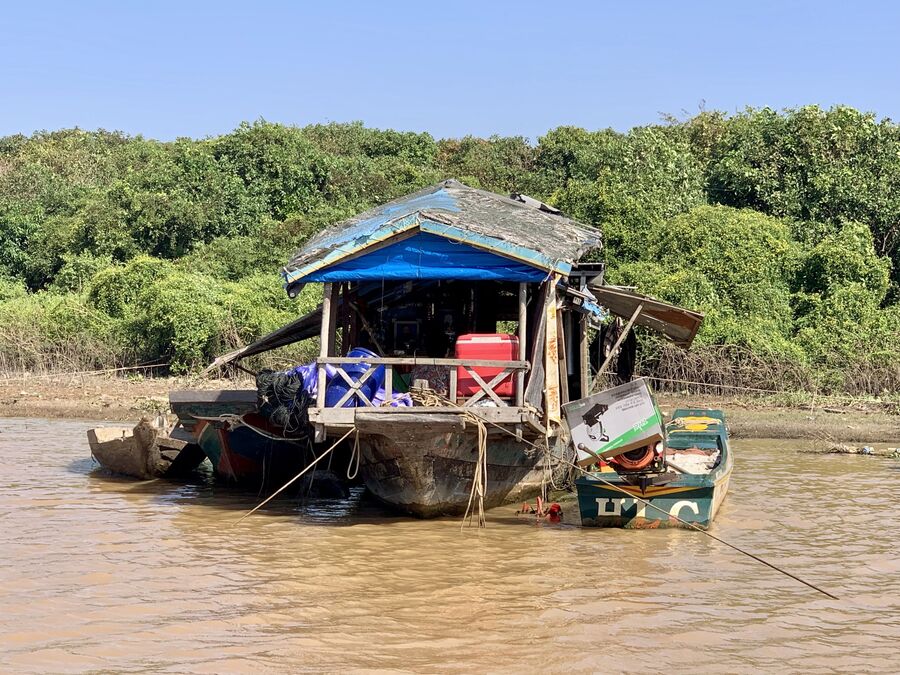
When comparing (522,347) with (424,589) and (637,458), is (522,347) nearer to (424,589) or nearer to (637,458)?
(637,458)

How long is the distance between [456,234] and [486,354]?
3.87 ft

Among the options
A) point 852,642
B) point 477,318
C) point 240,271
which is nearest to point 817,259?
point 477,318

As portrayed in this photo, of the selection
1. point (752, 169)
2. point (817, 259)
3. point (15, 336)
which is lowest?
point (15, 336)

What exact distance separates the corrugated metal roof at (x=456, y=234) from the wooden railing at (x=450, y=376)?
3.23 ft

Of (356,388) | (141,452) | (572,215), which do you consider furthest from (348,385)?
(572,215)

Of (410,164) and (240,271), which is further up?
(410,164)

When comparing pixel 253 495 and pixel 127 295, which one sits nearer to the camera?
pixel 253 495

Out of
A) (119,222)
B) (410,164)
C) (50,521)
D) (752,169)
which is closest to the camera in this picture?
(50,521)

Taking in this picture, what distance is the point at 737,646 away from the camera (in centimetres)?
645

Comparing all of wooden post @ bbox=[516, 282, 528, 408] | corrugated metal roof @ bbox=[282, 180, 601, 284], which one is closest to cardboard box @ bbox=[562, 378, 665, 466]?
wooden post @ bbox=[516, 282, 528, 408]

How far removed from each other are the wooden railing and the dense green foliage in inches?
390

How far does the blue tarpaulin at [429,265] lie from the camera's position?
9672 mm

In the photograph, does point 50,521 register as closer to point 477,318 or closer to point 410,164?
point 477,318

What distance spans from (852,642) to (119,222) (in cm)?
2471
